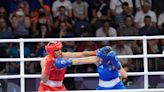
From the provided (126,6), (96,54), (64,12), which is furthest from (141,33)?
(96,54)

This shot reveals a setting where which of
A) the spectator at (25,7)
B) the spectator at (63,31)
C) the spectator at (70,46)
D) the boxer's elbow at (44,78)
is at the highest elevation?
the spectator at (25,7)

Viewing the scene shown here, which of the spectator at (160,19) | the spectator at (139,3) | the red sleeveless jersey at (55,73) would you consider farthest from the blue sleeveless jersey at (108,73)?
the spectator at (139,3)

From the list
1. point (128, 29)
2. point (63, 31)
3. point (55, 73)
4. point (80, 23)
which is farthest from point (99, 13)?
point (55, 73)

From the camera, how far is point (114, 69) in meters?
8.19

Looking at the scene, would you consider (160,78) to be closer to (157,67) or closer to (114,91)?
(157,67)

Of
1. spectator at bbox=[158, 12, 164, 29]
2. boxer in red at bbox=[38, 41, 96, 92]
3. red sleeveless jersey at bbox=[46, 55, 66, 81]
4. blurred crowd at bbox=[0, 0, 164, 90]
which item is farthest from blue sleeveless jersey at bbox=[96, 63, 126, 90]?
spectator at bbox=[158, 12, 164, 29]

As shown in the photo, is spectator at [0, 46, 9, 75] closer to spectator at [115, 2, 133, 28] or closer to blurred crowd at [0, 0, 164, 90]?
blurred crowd at [0, 0, 164, 90]

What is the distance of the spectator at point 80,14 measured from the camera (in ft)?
40.0

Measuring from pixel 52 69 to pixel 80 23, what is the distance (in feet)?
13.1

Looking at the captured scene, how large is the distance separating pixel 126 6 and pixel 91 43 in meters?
1.67

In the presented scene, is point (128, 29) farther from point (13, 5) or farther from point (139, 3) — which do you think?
point (13, 5)

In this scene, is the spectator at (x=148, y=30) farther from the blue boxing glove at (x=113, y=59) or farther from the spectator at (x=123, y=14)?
the blue boxing glove at (x=113, y=59)

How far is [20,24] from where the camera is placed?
12148 millimetres

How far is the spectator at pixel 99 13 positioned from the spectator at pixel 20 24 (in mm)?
1293
